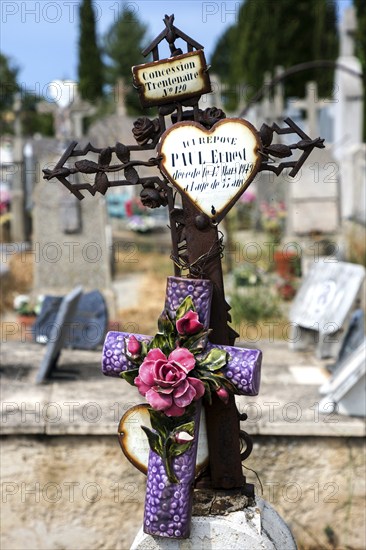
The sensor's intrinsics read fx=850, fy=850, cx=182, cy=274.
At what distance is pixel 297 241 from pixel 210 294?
7.03m

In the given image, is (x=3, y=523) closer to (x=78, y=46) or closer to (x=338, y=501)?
(x=338, y=501)

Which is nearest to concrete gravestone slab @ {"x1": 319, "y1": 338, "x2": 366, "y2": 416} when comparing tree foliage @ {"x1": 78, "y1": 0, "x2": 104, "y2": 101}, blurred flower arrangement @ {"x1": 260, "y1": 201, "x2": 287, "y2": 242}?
blurred flower arrangement @ {"x1": 260, "y1": 201, "x2": 287, "y2": 242}

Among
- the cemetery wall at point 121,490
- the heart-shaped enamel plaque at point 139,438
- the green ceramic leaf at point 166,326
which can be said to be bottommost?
the cemetery wall at point 121,490

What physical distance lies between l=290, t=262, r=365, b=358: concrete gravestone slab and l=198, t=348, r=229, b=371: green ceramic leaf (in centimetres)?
244

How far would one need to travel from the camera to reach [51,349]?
15.8 ft

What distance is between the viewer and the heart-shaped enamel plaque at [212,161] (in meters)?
2.66

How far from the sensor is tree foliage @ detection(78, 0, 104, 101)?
34500 mm

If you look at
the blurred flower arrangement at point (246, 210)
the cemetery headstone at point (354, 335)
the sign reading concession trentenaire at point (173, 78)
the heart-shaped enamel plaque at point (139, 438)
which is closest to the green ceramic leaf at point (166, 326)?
the heart-shaped enamel plaque at point (139, 438)

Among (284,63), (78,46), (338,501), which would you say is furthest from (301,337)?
(78,46)

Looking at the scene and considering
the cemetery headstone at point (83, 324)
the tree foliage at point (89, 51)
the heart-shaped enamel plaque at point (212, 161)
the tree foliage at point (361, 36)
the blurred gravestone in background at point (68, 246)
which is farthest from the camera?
the tree foliage at point (89, 51)

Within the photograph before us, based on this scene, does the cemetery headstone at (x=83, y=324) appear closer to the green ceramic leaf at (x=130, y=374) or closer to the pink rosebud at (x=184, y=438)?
the green ceramic leaf at (x=130, y=374)

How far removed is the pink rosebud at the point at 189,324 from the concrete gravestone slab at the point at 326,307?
2492mm

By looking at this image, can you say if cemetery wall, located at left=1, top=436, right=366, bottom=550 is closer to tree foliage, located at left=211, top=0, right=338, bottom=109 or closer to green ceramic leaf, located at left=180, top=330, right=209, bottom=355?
green ceramic leaf, located at left=180, top=330, right=209, bottom=355

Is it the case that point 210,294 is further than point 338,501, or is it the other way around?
point 338,501
